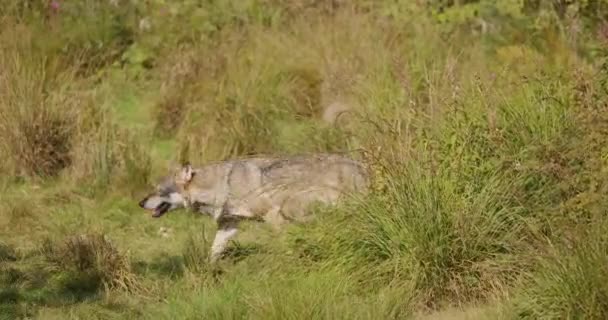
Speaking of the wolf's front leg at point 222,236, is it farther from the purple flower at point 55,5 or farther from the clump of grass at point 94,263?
the purple flower at point 55,5

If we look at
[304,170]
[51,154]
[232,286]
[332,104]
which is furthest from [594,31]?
[232,286]

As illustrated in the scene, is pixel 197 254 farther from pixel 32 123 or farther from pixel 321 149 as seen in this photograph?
pixel 32 123

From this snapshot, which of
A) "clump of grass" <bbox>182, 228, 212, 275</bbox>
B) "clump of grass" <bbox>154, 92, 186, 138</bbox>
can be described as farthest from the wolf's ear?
"clump of grass" <bbox>154, 92, 186, 138</bbox>

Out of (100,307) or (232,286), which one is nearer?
(232,286)

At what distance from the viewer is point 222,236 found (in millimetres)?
7488

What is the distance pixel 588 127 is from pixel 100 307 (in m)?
2.95

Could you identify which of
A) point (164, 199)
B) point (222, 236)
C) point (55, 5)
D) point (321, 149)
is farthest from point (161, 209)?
point (55, 5)

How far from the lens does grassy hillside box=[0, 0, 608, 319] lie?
20.2ft

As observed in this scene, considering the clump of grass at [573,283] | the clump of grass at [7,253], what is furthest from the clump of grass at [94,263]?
the clump of grass at [573,283]

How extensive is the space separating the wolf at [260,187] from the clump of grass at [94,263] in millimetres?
575

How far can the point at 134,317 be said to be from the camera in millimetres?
6426

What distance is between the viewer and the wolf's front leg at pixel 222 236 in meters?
7.33

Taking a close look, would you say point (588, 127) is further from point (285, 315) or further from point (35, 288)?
point (35, 288)

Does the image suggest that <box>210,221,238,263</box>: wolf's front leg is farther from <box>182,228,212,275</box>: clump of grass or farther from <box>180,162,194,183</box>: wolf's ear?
<box>180,162,194,183</box>: wolf's ear
